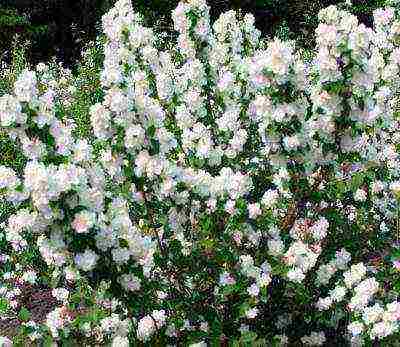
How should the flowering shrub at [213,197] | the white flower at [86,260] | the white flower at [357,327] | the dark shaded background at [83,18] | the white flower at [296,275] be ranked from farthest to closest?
the dark shaded background at [83,18]
the white flower at [296,275]
the white flower at [357,327]
the flowering shrub at [213,197]
the white flower at [86,260]

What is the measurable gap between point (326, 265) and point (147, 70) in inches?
57.3

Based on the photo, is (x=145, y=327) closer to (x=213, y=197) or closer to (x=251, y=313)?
(x=251, y=313)

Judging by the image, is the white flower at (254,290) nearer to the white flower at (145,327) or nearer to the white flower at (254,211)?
the white flower at (254,211)

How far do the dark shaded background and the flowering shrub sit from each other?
6455 millimetres

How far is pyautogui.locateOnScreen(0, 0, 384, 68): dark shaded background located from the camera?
10.5 m

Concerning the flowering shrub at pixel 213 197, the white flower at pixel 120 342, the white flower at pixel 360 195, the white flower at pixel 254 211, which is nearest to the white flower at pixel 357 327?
the flowering shrub at pixel 213 197

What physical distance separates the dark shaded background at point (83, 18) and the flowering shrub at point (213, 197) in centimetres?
645

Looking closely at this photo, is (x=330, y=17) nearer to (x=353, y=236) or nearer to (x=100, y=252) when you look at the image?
(x=353, y=236)

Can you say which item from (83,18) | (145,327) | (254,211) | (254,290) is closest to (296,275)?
(254,290)

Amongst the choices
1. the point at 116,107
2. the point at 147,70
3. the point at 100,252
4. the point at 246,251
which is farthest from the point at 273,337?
the point at 147,70

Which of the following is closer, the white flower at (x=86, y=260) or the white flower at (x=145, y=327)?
the white flower at (x=86, y=260)

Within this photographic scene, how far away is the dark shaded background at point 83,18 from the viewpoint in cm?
1054

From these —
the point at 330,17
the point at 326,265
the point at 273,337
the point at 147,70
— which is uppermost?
the point at 147,70

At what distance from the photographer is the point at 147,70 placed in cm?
428
